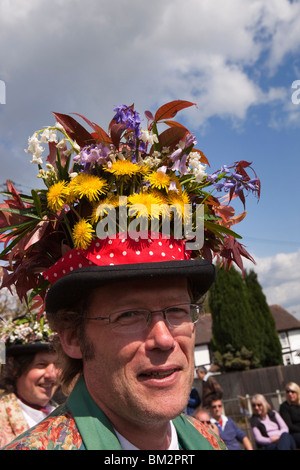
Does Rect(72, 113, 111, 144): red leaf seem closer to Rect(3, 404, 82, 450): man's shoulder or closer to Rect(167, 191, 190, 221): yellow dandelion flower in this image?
Rect(167, 191, 190, 221): yellow dandelion flower

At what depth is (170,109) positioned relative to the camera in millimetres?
2047

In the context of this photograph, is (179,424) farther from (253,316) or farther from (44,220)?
(253,316)

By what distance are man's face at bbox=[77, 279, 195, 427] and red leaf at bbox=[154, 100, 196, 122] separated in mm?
763

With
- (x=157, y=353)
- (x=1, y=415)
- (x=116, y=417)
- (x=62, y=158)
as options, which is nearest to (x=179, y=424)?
(x=116, y=417)

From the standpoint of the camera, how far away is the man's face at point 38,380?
4484 millimetres

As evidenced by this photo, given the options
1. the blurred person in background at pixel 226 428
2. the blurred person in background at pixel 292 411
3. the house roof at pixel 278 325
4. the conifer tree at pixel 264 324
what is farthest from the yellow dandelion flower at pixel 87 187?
the house roof at pixel 278 325

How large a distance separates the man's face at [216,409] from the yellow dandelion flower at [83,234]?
16.4 ft

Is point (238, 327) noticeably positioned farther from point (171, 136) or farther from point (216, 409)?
point (171, 136)

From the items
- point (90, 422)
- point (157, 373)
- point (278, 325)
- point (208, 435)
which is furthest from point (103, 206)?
point (278, 325)

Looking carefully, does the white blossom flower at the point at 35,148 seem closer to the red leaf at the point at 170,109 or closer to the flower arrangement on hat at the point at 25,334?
the red leaf at the point at 170,109

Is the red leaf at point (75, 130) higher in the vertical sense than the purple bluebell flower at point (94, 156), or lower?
higher

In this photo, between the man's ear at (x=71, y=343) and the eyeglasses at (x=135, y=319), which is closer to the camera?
the eyeglasses at (x=135, y=319)

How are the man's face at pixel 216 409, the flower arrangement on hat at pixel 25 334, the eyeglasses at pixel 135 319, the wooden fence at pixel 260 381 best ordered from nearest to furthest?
the eyeglasses at pixel 135 319
the flower arrangement on hat at pixel 25 334
the man's face at pixel 216 409
the wooden fence at pixel 260 381
